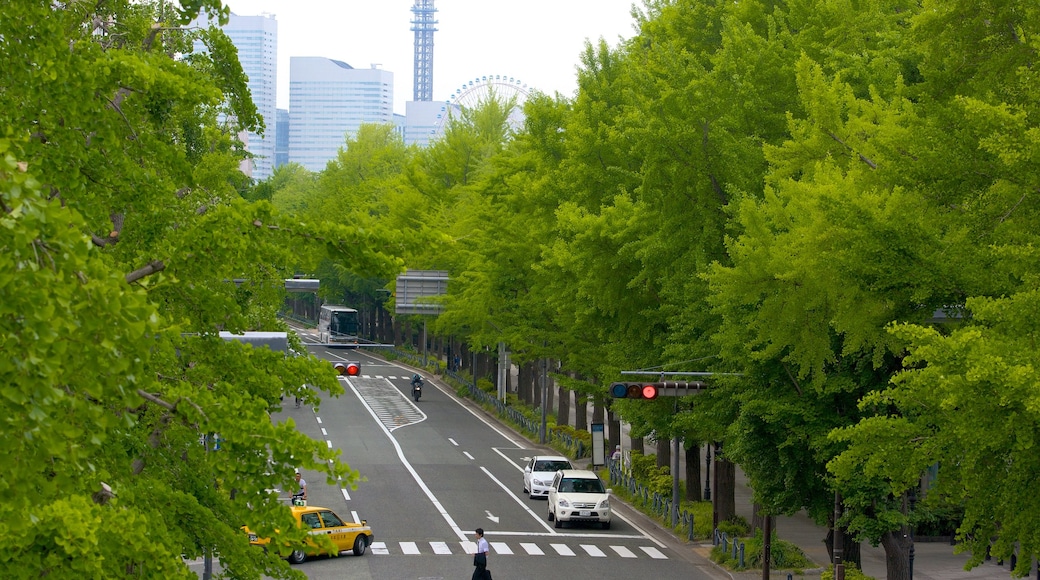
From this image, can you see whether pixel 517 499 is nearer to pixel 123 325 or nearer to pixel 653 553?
pixel 653 553

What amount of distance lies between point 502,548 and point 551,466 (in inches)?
419

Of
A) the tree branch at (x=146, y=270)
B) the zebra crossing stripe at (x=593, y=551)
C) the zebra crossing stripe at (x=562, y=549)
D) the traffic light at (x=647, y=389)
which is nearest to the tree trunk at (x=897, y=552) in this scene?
the traffic light at (x=647, y=389)

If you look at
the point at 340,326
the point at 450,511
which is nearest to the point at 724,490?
the point at 450,511

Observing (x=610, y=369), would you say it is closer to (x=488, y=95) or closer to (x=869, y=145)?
(x=869, y=145)

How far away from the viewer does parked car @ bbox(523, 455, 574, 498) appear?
41.9 metres

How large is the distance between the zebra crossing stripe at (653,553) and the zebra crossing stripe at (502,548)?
355 centimetres

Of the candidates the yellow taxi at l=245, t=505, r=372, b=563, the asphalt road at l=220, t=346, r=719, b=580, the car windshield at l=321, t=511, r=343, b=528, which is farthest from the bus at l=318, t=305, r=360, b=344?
the car windshield at l=321, t=511, r=343, b=528

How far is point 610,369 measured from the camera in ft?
116

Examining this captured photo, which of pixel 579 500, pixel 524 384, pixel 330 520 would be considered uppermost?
pixel 524 384

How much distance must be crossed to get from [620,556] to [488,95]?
4860 cm

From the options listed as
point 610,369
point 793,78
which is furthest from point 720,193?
point 610,369

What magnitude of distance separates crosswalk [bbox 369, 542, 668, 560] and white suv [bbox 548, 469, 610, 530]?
2782 millimetres

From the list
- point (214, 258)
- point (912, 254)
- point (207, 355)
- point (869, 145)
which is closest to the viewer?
point (214, 258)

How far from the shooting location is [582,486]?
37.2 m
